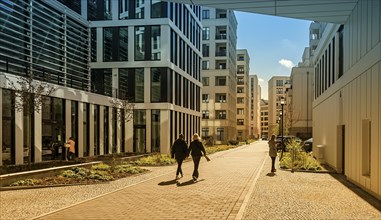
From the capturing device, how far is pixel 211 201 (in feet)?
35.0

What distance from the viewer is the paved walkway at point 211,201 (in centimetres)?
904

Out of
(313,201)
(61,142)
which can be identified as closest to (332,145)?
(313,201)

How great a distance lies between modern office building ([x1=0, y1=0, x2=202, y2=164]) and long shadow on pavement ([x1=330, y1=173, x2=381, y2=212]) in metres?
13.2

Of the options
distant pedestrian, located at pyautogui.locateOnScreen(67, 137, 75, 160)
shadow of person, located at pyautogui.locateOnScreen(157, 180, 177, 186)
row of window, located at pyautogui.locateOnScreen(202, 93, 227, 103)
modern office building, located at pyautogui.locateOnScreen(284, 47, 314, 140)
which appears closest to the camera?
shadow of person, located at pyautogui.locateOnScreen(157, 180, 177, 186)

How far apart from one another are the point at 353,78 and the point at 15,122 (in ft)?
44.8

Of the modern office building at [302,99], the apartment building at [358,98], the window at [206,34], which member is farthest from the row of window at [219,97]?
the apartment building at [358,98]

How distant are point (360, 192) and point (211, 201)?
4.87 meters

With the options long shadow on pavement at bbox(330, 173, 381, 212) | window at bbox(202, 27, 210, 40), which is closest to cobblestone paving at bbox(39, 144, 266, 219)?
long shadow on pavement at bbox(330, 173, 381, 212)

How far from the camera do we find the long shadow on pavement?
35.1 feet

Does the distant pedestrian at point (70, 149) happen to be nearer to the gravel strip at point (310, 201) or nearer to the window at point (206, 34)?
the gravel strip at point (310, 201)

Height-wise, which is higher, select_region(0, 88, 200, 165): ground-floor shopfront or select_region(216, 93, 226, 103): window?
select_region(216, 93, 226, 103): window

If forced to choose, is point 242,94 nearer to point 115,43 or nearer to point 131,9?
point 131,9

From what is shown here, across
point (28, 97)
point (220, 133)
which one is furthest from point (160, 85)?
point (220, 133)

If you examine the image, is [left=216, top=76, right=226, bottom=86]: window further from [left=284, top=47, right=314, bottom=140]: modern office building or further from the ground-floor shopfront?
the ground-floor shopfront
